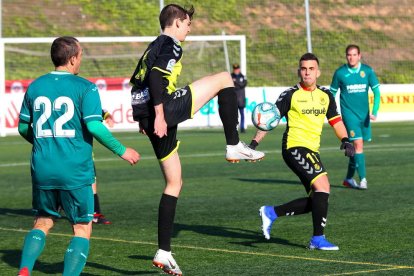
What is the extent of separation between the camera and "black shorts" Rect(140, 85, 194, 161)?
8.40m

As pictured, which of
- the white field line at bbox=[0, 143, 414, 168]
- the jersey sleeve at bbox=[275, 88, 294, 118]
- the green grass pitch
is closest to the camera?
the green grass pitch

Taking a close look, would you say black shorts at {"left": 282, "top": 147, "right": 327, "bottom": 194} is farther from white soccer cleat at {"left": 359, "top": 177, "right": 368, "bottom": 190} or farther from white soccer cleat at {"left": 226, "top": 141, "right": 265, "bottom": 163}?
white soccer cleat at {"left": 359, "top": 177, "right": 368, "bottom": 190}

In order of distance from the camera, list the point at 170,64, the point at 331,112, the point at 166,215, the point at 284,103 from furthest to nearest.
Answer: the point at 331,112 → the point at 284,103 → the point at 166,215 → the point at 170,64

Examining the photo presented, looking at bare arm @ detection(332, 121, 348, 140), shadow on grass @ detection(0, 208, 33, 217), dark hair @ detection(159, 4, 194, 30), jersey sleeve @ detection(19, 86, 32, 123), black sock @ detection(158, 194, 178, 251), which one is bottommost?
shadow on grass @ detection(0, 208, 33, 217)

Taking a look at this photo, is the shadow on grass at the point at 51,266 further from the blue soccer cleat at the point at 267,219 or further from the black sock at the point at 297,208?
the black sock at the point at 297,208

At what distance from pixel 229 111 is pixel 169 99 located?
533mm

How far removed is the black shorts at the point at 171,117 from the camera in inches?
331

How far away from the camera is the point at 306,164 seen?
10.6 m

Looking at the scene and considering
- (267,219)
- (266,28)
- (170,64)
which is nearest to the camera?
(170,64)

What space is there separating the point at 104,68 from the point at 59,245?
30334 millimetres

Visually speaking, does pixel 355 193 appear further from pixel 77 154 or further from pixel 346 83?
pixel 77 154

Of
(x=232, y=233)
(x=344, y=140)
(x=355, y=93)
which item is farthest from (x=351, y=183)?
(x=344, y=140)

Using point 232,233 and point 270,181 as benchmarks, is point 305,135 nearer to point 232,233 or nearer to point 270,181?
point 232,233

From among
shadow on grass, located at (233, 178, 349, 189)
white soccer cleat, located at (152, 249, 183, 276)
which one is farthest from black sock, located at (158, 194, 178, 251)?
shadow on grass, located at (233, 178, 349, 189)
